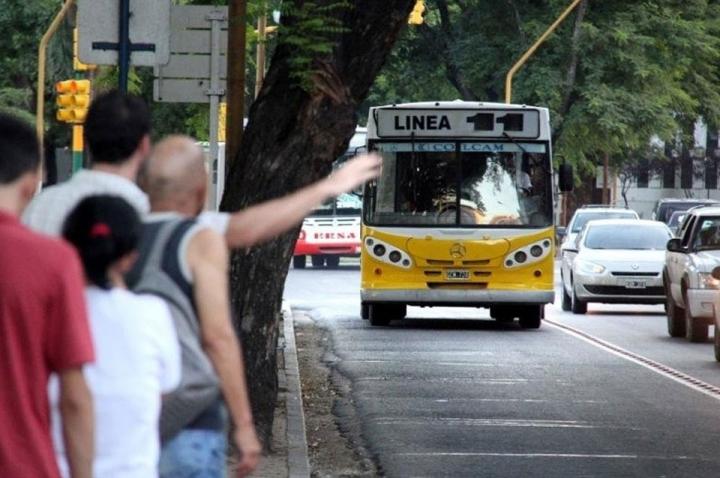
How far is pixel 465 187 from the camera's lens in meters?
26.0

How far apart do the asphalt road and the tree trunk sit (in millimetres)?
1110

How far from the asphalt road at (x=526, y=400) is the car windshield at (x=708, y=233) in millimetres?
1253

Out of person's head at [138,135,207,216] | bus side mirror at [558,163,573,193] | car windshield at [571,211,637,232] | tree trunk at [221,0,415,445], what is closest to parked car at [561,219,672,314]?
bus side mirror at [558,163,573,193]

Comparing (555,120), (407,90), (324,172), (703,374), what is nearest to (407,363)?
(703,374)

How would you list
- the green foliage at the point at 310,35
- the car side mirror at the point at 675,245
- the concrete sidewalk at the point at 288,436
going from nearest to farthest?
the concrete sidewalk at the point at 288,436 → the green foliage at the point at 310,35 → the car side mirror at the point at 675,245

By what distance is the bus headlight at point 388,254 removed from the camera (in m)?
25.7

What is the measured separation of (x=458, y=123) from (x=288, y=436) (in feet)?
44.4

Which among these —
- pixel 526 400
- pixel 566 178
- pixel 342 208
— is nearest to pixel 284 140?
pixel 526 400

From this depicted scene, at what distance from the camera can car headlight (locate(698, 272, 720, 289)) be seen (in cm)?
2356

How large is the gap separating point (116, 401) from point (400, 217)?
67.7ft

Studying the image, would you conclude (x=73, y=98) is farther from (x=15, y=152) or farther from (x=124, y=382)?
(x=15, y=152)

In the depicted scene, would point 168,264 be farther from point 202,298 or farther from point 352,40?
point 352,40

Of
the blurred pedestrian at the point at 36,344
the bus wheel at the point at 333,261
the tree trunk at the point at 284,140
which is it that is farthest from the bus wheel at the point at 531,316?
the bus wheel at the point at 333,261

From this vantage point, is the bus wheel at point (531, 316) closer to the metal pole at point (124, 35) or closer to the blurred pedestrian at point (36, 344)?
the metal pole at point (124, 35)
